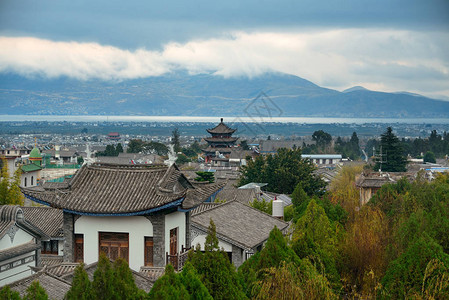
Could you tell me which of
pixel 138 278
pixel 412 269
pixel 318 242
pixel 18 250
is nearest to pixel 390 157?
pixel 318 242

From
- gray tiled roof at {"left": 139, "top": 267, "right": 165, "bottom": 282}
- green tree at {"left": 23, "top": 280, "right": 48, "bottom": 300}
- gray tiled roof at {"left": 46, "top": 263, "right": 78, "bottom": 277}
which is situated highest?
green tree at {"left": 23, "top": 280, "right": 48, "bottom": 300}

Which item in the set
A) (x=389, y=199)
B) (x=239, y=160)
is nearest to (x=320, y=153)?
(x=239, y=160)

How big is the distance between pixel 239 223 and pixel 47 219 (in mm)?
7720

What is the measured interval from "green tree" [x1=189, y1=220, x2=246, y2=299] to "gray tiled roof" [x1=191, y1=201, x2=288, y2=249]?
10211mm

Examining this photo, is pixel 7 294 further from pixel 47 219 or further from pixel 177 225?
pixel 47 219

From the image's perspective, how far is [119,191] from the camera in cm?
2258

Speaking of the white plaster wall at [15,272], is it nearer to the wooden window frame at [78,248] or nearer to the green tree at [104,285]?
the wooden window frame at [78,248]

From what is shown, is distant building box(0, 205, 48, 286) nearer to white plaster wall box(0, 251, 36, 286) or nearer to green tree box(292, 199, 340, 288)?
white plaster wall box(0, 251, 36, 286)

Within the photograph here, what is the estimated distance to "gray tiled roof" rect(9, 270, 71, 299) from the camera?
16.8 meters

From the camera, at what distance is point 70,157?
13588cm

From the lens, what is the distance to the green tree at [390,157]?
79688 millimetres

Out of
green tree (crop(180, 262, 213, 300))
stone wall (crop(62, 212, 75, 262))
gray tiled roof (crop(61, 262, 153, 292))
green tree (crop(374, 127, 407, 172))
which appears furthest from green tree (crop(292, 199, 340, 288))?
green tree (crop(374, 127, 407, 172))

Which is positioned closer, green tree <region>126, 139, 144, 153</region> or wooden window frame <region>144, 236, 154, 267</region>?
wooden window frame <region>144, 236, 154, 267</region>

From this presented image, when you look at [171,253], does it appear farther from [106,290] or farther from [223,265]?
[106,290]
